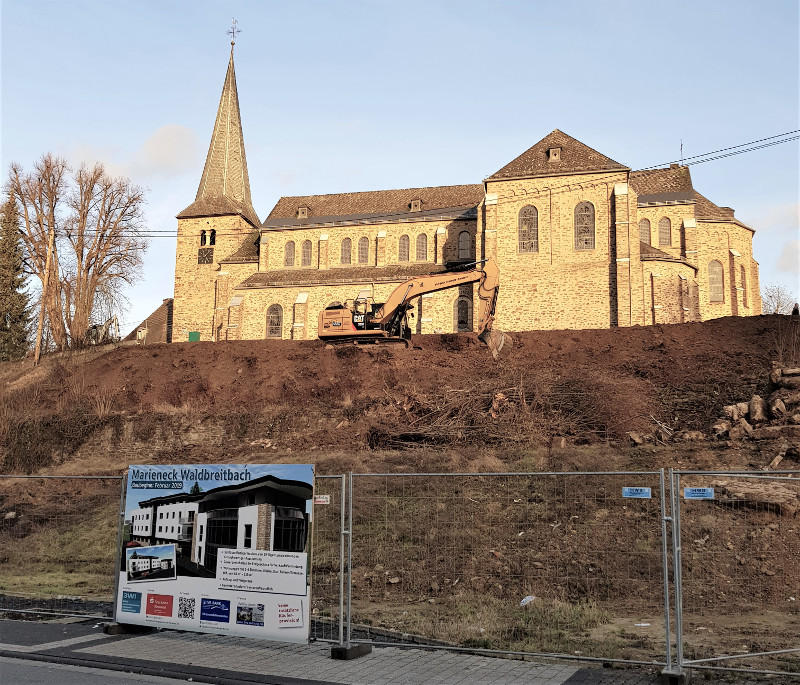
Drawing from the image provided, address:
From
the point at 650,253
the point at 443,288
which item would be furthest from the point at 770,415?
the point at 650,253

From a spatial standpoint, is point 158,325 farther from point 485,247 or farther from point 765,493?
point 765,493

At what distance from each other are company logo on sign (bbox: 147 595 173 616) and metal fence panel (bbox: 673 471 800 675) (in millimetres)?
6011

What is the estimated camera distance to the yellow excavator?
1300 inches

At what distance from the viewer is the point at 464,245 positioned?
4884cm

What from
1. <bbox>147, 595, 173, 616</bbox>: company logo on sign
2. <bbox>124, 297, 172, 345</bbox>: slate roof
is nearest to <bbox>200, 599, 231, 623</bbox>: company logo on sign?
<bbox>147, 595, 173, 616</bbox>: company logo on sign

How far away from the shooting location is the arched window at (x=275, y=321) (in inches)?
1901

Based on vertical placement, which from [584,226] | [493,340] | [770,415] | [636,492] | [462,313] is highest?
[584,226]

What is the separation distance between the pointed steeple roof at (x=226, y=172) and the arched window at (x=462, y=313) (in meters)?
20.0

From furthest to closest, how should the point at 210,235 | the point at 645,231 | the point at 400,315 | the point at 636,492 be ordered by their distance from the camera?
the point at 210,235 < the point at 645,231 < the point at 400,315 < the point at 636,492

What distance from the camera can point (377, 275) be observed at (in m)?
48.4

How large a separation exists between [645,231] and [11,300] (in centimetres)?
4427

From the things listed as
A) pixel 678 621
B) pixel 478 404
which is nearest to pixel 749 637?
pixel 678 621

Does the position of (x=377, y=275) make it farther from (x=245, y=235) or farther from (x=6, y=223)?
(x=6, y=223)

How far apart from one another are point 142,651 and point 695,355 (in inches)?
971
